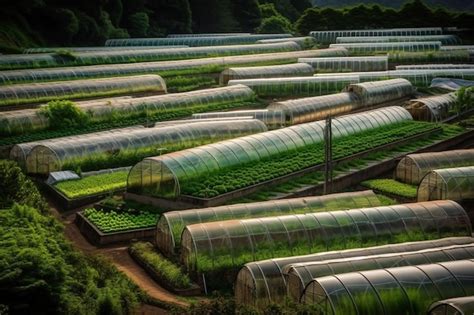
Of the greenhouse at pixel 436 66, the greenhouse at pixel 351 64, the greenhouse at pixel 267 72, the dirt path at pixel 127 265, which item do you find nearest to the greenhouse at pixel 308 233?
the dirt path at pixel 127 265

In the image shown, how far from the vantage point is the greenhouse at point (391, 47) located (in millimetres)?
74250

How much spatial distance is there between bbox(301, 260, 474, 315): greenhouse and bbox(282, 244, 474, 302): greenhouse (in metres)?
1.03

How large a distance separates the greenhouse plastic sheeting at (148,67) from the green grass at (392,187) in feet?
94.6

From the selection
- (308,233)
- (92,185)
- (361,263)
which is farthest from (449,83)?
(361,263)

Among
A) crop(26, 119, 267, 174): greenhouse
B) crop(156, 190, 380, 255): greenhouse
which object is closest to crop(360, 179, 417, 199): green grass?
crop(156, 190, 380, 255): greenhouse

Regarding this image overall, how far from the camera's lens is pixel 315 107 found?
168ft

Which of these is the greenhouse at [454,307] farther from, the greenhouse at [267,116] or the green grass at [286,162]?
the greenhouse at [267,116]

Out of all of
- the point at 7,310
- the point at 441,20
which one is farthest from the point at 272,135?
the point at 441,20

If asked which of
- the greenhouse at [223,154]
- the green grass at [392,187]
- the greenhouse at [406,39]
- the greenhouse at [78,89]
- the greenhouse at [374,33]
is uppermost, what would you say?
the greenhouse at [374,33]

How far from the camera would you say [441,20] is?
293 ft

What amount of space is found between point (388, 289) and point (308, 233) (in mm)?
6677

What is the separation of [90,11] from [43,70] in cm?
2399

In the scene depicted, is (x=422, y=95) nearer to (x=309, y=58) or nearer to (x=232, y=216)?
(x=309, y=58)

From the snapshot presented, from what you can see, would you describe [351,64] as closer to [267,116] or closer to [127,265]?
[267,116]
